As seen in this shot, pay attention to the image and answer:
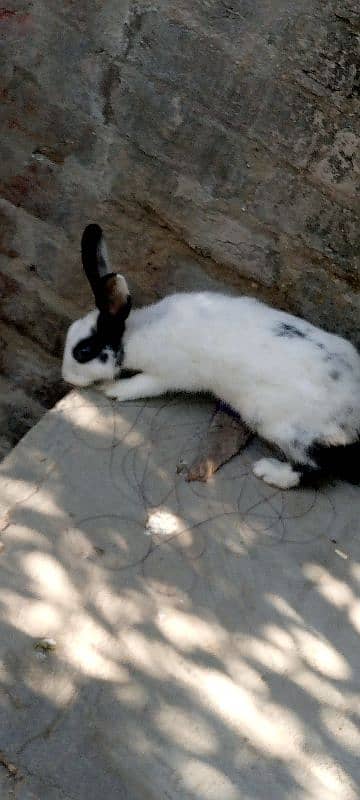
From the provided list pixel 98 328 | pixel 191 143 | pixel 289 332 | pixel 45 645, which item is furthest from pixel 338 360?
pixel 45 645

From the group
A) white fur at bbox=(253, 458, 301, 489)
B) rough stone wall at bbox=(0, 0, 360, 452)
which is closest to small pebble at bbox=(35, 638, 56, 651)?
A: white fur at bbox=(253, 458, 301, 489)

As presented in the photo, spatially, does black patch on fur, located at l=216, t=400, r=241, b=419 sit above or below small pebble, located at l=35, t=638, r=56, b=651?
above

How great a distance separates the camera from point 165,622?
274 centimetres

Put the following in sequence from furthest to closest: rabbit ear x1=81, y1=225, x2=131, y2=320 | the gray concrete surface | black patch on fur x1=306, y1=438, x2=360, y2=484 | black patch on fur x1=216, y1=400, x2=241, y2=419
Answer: black patch on fur x1=216, y1=400, x2=241, y2=419 < rabbit ear x1=81, y1=225, x2=131, y2=320 < black patch on fur x1=306, y1=438, x2=360, y2=484 < the gray concrete surface

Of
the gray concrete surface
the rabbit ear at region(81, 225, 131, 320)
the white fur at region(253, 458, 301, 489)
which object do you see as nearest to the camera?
the gray concrete surface

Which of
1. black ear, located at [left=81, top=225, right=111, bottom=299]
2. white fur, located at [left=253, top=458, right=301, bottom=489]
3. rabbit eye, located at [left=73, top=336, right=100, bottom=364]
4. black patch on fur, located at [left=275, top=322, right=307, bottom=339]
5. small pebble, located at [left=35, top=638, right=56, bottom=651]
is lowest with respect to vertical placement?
small pebble, located at [left=35, top=638, right=56, bottom=651]

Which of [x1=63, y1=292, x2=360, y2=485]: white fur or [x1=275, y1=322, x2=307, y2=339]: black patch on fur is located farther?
[x1=275, y1=322, x2=307, y2=339]: black patch on fur

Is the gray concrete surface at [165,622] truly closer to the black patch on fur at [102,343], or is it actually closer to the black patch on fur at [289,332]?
the black patch on fur at [102,343]

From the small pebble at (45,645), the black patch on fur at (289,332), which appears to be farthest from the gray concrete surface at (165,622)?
the black patch on fur at (289,332)

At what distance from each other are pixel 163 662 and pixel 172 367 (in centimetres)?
136

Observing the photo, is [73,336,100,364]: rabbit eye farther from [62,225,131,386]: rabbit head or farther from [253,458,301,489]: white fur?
[253,458,301,489]: white fur

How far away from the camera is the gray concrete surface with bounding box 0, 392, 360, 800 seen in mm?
2402

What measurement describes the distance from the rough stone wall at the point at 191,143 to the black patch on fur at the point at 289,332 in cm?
37

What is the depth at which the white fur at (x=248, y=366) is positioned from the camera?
317 centimetres
